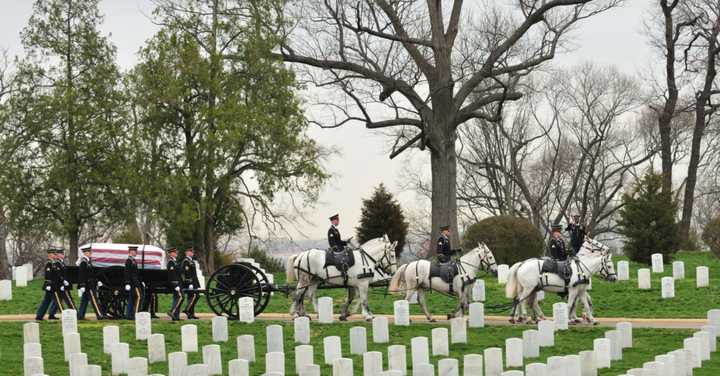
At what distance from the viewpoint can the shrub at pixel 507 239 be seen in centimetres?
3753

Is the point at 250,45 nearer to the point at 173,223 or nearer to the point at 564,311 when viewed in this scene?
the point at 173,223

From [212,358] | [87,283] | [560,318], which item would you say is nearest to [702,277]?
[560,318]

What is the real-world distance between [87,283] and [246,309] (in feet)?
11.5

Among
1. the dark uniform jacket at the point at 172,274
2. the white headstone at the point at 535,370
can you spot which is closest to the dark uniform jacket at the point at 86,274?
the dark uniform jacket at the point at 172,274

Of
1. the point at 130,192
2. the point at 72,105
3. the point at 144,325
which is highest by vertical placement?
the point at 72,105

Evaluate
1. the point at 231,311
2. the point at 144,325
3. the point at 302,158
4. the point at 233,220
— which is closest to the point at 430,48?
the point at 302,158

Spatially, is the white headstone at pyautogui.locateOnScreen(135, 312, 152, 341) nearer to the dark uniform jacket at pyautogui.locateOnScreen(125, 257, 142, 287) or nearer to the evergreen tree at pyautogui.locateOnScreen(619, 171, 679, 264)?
the dark uniform jacket at pyautogui.locateOnScreen(125, 257, 142, 287)

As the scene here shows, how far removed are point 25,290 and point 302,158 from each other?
1050 centimetres

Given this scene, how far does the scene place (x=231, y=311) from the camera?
2609cm

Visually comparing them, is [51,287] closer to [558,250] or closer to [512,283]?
[512,283]

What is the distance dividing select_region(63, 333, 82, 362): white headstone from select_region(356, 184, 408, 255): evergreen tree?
2670 cm

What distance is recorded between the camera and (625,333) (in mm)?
21469

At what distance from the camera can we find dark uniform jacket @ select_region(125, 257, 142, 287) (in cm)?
2552

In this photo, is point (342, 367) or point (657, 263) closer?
point (342, 367)
